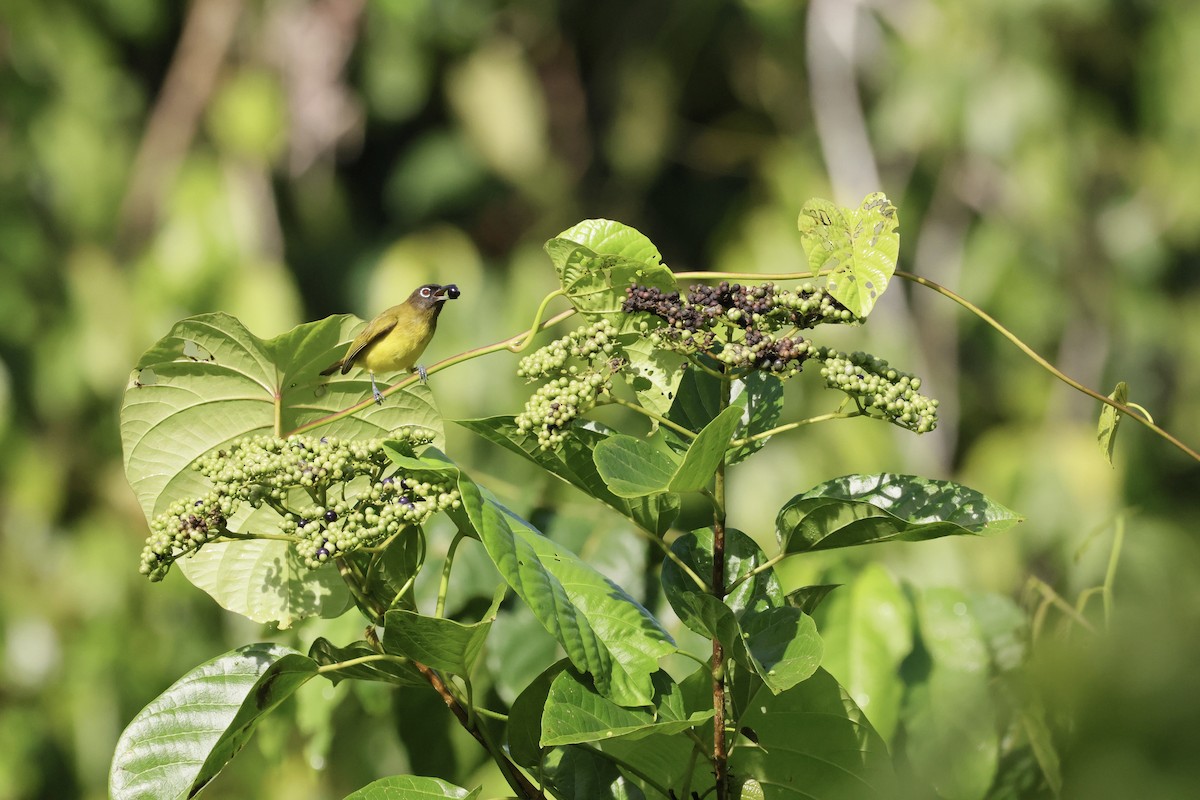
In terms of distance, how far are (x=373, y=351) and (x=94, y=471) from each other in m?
4.73

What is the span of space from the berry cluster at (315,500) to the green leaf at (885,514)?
0.95 feet

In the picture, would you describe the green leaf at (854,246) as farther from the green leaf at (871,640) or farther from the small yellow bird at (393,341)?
the green leaf at (871,640)

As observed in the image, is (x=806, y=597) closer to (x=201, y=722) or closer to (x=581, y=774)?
(x=581, y=774)

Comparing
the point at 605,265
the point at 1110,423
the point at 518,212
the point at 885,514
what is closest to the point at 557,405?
the point at 605,265

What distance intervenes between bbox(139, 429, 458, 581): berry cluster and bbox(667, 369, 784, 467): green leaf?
23cm

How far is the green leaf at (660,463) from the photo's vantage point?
0.88 m

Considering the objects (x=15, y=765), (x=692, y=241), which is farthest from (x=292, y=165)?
(x=15, y=765)

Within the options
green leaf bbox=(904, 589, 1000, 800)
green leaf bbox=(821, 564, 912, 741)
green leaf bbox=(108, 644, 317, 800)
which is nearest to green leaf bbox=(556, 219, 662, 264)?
green leaf bbox=(108, 644, 317, 800)

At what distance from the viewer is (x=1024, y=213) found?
5.92 metres

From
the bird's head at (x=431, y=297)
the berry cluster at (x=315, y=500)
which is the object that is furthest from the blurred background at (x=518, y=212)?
the berry cluster at (x=315, y=500)

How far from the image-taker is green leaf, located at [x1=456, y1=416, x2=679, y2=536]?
1.03 meters

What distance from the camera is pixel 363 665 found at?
103 cm

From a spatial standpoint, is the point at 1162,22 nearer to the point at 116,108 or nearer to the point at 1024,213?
the point at 1024,213

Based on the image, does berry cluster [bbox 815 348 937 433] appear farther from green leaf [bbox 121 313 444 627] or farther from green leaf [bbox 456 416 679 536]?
green leaf [bbox 121 313 444 627]
